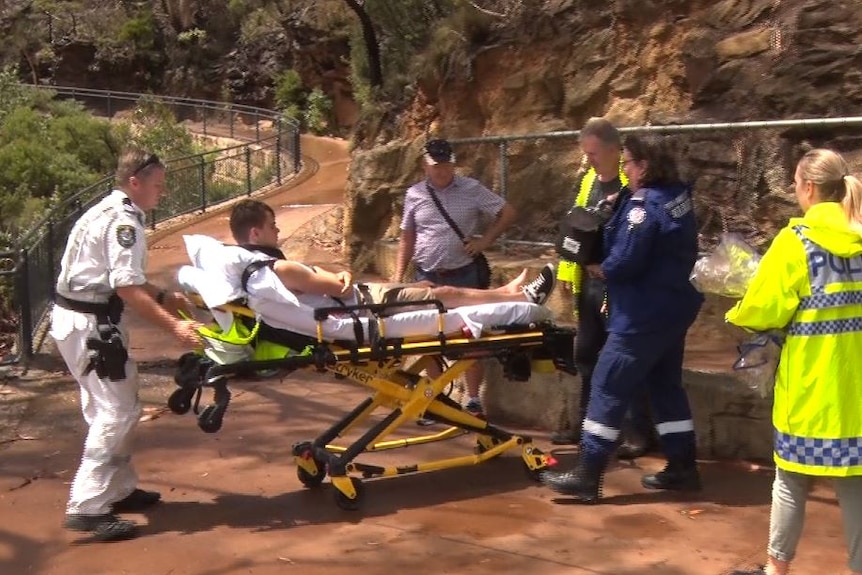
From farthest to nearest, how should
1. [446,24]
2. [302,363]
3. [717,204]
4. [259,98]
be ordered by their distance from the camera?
[259,98] → [446,24] → [717,204] → [302,363]

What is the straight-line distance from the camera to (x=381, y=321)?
5762 mm

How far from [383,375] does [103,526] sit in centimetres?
157

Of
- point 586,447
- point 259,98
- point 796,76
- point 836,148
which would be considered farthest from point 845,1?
point 259,98

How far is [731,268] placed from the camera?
5285 mm

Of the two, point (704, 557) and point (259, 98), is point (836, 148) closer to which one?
point (704, 557)

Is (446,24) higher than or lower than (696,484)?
higher

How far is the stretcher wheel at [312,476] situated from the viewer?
6.18m

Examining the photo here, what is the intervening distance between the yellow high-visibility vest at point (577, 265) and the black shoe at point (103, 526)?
8.73 ft

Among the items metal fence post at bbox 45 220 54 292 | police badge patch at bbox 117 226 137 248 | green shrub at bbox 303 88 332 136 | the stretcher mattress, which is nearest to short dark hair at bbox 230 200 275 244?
the stretcher mattress

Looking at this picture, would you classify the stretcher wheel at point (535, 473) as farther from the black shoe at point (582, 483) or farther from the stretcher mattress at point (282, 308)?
the stretcher mattress at point (282, 308)

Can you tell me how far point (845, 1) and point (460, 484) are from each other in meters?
5.37

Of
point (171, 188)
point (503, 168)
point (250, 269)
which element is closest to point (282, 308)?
point (250, 269)

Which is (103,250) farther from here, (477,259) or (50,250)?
(50,250)

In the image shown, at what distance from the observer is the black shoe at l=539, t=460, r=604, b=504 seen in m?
5.80
